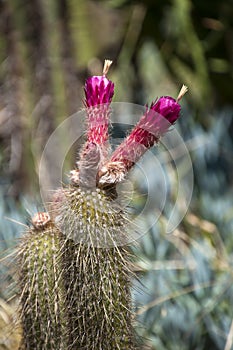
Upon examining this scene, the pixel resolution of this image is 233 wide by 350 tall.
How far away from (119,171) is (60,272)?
0.45 ft

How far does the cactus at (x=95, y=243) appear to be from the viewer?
31.8 inches

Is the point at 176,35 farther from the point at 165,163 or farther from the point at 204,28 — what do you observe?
the point at 165,163

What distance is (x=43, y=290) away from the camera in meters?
0.87

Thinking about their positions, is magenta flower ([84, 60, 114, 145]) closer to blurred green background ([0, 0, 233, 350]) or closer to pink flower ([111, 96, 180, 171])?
pink flower ([111, 96, 180, 171])

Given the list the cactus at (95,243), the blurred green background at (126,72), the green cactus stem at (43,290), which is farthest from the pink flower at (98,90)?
the blurred green background at (126,72)

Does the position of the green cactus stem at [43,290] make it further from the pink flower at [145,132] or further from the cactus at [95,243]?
the pink flower at [145,132]

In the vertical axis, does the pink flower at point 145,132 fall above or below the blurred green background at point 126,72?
below

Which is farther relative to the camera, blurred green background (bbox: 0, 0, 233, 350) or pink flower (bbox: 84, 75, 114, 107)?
blurred green background (bbox: 0, 0, 233, 350)

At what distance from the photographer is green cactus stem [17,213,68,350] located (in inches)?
33.7

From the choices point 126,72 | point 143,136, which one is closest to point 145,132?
point 143,136

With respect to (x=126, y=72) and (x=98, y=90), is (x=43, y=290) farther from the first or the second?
(x=126, y=72)

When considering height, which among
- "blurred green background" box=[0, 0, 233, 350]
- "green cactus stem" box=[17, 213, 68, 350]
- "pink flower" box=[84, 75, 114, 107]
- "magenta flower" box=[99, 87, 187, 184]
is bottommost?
"green cactus stem" box=[17, 213, 68, 350]

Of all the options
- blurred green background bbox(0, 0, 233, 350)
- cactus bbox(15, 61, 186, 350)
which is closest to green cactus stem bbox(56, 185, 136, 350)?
cactus bbox(15, 61, 186, 350)

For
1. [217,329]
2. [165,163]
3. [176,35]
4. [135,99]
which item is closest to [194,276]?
[217,329]
